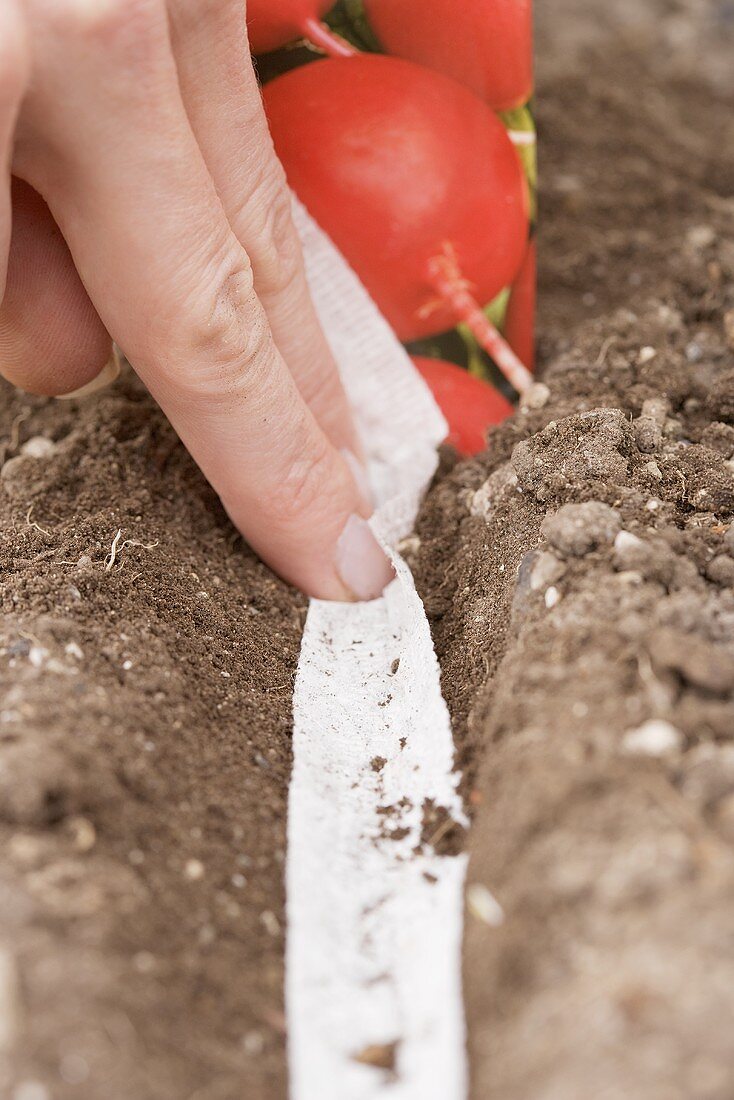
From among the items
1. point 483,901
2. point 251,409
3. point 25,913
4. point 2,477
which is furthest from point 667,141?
point 25,913

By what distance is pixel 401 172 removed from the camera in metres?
1.21

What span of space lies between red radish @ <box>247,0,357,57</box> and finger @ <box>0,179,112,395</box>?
35 cm

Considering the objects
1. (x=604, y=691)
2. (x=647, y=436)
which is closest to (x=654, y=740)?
(x=604, y=691)

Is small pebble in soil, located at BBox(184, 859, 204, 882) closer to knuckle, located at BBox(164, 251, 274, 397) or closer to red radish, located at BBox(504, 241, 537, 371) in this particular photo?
knuckle, located at BBox(164, 251, 274, 397)

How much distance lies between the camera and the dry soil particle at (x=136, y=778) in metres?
0.64

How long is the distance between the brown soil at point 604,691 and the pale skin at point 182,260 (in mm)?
165

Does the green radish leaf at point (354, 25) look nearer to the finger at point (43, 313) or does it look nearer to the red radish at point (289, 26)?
the red radish at point (289, 26)

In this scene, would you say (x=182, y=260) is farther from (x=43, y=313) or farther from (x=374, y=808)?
(x=374, y=808)

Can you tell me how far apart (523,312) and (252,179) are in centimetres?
47

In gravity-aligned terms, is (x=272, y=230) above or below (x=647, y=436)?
above

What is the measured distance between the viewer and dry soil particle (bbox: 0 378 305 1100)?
635 mm

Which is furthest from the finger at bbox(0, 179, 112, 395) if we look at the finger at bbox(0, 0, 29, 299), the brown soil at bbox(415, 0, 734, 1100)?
the brown soil at bbox(415, 0, 734, 1100)

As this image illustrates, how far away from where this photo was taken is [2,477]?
1177 millimetres

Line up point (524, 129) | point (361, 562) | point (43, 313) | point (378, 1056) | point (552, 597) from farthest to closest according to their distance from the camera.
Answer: point (524, 129) < point (361, 562) < point (43, 313) < point (552, 597) < point (378, 1056)
